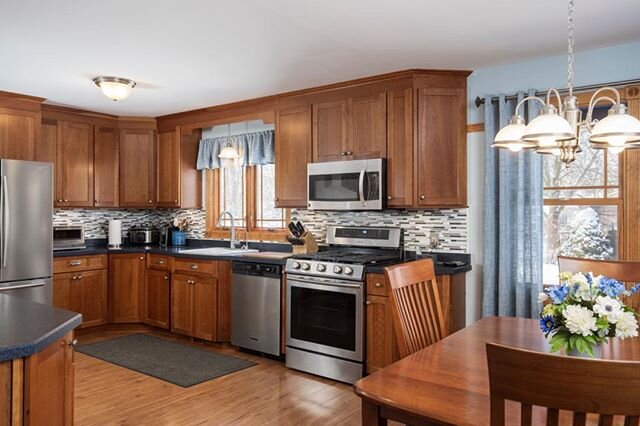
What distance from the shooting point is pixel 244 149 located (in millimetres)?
5148

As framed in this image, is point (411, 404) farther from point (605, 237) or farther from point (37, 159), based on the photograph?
point (37, 159)

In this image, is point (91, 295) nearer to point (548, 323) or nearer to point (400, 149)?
point (400, 149)

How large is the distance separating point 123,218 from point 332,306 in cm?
336

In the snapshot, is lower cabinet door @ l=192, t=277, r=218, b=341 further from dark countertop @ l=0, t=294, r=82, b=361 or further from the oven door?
dark countertop @ l=0, t=294, r=82, b=361

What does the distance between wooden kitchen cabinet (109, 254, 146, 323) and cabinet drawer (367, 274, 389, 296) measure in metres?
2.82

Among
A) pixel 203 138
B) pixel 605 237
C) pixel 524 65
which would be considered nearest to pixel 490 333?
pixel 605 237

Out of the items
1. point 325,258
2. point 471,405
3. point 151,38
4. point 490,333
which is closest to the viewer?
point 471,405

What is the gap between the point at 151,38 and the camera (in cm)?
307

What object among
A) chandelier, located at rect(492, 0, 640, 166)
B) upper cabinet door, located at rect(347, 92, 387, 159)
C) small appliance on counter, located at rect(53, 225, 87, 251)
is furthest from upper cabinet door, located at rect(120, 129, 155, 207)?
chandelier, located at rect(492, 0, 640, 166)

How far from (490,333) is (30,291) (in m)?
3.87

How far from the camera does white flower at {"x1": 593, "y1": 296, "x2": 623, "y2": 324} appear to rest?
141 cm

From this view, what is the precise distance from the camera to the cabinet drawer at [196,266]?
14.9 feet

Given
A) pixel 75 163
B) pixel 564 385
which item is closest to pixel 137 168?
pixel 75 163

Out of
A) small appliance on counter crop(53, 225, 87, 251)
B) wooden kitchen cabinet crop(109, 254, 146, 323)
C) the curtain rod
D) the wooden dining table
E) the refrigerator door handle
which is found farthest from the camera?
wooden kitchen cabinet crop(109, 254, 146, 323)
